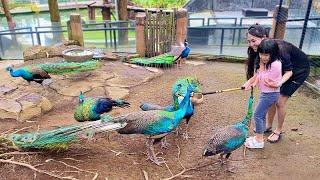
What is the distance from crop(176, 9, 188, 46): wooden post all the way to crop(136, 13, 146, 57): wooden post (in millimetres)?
796

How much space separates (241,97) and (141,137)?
2.29m

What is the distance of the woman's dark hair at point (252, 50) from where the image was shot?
366 centimetres

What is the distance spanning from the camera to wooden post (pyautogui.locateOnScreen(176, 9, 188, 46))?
307 inches

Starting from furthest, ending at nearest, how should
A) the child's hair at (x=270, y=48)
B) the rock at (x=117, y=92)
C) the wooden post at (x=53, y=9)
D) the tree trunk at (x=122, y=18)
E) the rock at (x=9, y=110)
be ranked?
the wooden post at (x=53, y=9)
the tree trunk at (x=122, y=18)
the rock at (x=117, y=92)
the rock at (x=9, y=110)
the child's hair at (x=270, y=48)

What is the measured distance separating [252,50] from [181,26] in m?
4.10

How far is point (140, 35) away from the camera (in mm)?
7984

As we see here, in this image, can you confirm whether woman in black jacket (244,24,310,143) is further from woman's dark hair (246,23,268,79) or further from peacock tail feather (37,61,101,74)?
peacock tail feather (37,61,101,74)

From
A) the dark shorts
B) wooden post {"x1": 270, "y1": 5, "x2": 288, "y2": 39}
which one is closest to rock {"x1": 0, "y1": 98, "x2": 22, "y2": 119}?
the dark shorts

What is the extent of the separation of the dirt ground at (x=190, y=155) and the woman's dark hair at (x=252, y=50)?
3.19 feet

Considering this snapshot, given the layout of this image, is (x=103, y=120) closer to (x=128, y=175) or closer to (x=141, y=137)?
(x=128, y=175)

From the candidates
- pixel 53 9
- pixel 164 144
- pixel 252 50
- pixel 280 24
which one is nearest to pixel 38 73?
pixel 164 144

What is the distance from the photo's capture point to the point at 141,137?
430 cm

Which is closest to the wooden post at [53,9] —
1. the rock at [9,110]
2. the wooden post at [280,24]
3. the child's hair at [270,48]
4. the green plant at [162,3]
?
the green plant at [162,3]

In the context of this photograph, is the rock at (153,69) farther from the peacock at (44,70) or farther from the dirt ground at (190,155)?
the dirt ground at (190,155)
